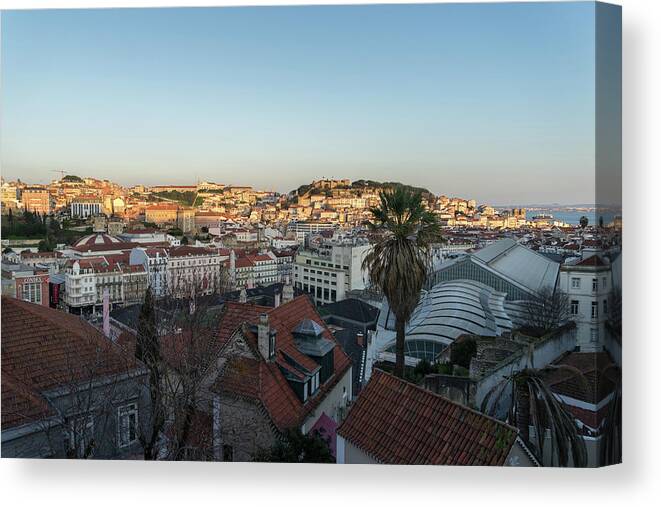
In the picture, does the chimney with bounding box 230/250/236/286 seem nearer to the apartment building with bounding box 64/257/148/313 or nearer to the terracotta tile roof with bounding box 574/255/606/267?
the apartment building with bounding box 64/257/148/313

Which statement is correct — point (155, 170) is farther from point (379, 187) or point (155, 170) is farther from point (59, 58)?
point (379, 187)

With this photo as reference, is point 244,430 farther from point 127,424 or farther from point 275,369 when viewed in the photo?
point 127,424

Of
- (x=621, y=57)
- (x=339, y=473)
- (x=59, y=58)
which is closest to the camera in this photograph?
(x=621, y=57)

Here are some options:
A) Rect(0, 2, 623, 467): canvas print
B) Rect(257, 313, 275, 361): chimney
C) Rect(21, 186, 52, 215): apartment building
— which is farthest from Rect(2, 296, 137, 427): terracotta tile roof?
Rect(257, 313, 275, 361): chimney

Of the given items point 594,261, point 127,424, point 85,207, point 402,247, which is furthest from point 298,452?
point 85,207

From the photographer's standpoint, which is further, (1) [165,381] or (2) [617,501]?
(1) [165,381]

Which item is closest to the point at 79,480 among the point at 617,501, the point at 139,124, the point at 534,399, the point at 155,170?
the point at 155,170
